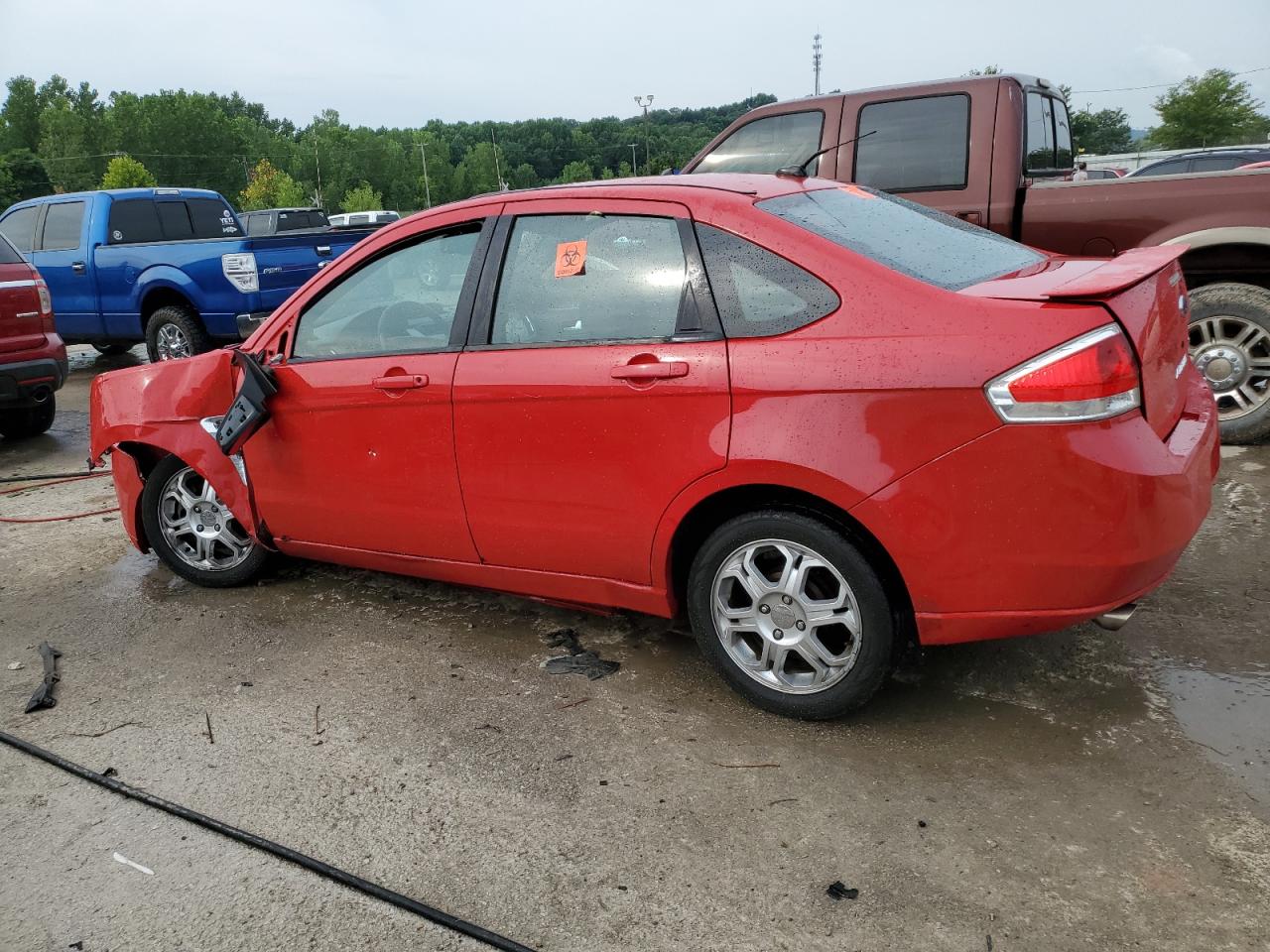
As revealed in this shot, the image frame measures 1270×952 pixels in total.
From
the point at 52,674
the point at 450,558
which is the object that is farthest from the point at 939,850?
the point at 52,674

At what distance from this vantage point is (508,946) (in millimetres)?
2287

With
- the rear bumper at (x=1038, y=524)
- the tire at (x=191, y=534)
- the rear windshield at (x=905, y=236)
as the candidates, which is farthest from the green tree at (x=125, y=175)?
the rear bumper at (x=1038, y=524)

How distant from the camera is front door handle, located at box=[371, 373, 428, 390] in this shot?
358 cm

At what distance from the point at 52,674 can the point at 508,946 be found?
8.29 ft

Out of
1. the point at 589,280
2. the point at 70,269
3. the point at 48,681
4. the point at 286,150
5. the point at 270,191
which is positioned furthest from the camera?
the point at 286,150

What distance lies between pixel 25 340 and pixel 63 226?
4.51m

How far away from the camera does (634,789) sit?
288 centimetres

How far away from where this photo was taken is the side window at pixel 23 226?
11.5m

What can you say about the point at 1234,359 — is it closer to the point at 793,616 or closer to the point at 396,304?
the point at 793,616

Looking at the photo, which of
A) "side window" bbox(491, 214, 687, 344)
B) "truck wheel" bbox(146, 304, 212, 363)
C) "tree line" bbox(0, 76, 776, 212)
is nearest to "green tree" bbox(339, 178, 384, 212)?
"tree line" bbox(0, 76, 776, 212)

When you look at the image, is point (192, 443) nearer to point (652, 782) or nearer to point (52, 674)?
point (52, 674)

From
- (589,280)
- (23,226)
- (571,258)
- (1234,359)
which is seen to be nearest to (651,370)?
(589,280)

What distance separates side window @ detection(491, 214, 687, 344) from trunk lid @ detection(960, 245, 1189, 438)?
928mm

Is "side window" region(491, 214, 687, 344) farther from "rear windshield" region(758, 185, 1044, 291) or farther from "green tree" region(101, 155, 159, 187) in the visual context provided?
"green tree" region(101, 155, 159, 187)
